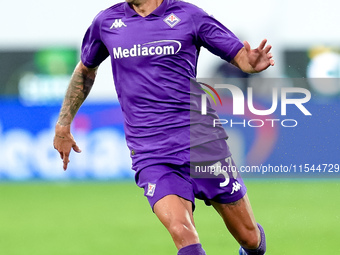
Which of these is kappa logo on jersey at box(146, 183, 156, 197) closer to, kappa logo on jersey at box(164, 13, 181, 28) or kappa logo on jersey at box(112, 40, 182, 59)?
kappa logo on jersey at box(112, 40, 182, 59)

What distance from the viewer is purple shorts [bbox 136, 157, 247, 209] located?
532 centimetres

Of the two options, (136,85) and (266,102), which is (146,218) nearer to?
(266,102)

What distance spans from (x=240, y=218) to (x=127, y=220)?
466 centimetres

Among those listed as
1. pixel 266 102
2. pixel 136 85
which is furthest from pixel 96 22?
pixel 266 102

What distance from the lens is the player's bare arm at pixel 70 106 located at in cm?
613

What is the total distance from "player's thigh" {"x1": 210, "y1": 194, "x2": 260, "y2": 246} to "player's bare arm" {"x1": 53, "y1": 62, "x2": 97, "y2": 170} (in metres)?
1.23

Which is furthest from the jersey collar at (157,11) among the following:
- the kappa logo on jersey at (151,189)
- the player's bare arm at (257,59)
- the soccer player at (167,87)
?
the kappa logo on jersey at (151,189)

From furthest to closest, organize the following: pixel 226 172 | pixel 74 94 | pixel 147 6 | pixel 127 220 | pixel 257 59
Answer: pixel 127 220 → pixel 74 94 → pixel 226 172 → pixel 147 6 → pixel 257 59

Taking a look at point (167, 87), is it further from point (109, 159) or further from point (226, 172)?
point (109, 159)

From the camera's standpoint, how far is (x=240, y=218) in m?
5.94

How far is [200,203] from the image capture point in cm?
1220

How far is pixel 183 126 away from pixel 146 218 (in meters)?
5.35

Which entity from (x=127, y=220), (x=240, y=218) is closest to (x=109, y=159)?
(x=127, y=220)

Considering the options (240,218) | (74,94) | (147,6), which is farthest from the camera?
(74,94)
